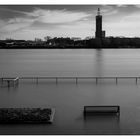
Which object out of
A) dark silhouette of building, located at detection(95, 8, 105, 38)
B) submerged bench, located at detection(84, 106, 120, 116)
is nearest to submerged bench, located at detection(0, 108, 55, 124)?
submerged bench, located at detection(84, 106, 120, 116)

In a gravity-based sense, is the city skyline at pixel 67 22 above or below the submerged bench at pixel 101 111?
above

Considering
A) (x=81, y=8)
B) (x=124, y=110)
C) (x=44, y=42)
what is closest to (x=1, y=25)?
(x=44, y=42)

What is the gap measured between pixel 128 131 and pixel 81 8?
1525cm

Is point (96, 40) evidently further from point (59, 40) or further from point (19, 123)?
point (19, 123)

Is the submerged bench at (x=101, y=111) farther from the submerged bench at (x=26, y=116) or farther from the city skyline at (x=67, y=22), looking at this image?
the city skyline at (x=67, y=22)

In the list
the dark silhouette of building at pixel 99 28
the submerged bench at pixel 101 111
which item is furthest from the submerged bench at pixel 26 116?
the dark silhouette of building at pixel 99 28

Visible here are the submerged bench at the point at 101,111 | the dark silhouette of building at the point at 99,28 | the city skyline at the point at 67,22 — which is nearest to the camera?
the submerged bench at the point at 101,111

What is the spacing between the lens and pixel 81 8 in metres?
18.9

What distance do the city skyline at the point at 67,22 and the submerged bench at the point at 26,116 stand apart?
29.2 feet

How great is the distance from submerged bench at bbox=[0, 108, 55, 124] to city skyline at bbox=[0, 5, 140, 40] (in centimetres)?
889

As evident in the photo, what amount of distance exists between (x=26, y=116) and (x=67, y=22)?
13.8 m

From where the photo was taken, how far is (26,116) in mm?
4836

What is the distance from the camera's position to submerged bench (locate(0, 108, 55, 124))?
15.4ft

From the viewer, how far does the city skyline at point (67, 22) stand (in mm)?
15054
